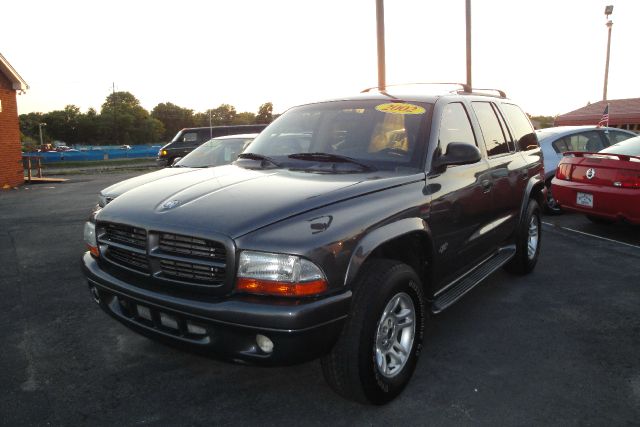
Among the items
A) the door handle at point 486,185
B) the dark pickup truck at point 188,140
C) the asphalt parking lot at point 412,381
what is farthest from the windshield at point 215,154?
the dark pickup truck at point 188,140

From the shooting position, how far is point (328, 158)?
3477 millimetres

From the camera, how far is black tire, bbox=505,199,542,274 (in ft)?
16.1

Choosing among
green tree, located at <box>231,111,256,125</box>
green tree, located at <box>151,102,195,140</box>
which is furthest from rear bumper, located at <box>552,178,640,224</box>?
green tree, located at <box>151,102,195,140</box>

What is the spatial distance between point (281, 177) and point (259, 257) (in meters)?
0.94

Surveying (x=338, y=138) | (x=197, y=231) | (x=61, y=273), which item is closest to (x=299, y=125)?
(x=338, y=138)

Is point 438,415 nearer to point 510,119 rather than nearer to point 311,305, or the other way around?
point 311,305

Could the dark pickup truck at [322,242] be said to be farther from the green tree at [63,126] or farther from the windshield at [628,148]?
the green tree at [63,126]

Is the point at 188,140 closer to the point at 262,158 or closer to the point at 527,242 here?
the point at 527,242

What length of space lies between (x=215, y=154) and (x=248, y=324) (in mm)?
6005

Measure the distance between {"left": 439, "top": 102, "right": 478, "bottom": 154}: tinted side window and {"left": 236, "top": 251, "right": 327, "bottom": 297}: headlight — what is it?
5.36 ft

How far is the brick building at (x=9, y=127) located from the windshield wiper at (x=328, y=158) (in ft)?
52.3

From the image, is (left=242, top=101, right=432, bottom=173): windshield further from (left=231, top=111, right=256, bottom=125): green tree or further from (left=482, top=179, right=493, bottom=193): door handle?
(left=231, top=111, right=256, bottom=125): green tree

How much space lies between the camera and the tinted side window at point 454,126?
356 cm

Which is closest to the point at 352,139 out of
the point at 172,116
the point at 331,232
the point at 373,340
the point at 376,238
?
the point at 376,238
